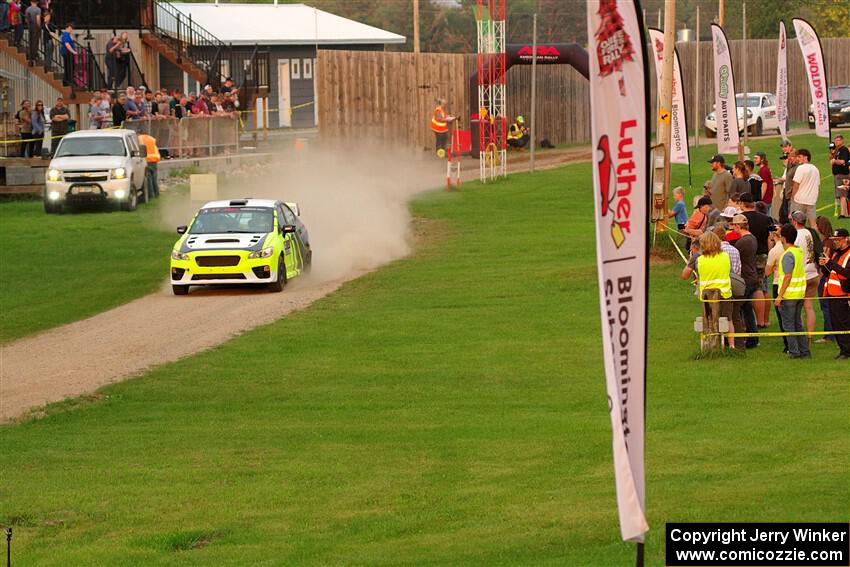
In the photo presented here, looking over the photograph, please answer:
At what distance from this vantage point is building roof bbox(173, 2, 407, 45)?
7369cm

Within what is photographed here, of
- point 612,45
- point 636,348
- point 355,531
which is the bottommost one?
point 355,531

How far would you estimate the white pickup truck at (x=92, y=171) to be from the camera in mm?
38844

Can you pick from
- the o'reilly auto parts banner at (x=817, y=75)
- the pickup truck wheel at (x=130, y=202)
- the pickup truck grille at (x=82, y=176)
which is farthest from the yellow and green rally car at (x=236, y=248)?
the o'reilly auto parts banner at (x=817, y=75)

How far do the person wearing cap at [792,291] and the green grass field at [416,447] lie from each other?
1.05 ft

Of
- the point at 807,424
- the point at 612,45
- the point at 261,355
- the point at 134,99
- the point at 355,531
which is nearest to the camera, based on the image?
the point at 612,45

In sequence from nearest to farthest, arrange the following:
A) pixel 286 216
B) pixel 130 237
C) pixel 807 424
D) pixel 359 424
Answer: pixel 807 424 < pixel 359 424 < pixel 286 216 < pixel 130 237

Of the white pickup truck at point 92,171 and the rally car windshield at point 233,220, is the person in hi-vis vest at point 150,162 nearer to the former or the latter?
the white pickup truck at point 92,171

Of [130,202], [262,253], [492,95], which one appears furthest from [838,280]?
[492,95]

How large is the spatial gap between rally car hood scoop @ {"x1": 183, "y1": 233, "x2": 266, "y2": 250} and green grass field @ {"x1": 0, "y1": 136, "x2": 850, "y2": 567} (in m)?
3.02

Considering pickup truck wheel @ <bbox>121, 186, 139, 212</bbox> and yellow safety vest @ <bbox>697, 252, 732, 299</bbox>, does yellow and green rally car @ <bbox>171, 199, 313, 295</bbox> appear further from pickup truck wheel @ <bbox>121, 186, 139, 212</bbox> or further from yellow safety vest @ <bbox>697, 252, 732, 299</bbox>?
pickup truck wheel @ <bbox>121, 186, 139, 212</bbox>

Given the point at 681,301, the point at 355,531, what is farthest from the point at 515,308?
the point at 355,531

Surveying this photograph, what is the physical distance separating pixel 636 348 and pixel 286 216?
20.7 metres

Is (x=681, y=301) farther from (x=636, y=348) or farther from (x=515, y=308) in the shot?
(x=636, y=348)

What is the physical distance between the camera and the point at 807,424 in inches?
579
